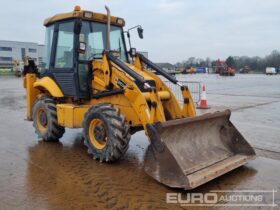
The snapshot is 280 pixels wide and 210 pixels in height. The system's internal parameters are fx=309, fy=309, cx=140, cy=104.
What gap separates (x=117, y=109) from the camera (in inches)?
216

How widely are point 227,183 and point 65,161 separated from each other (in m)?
2.96

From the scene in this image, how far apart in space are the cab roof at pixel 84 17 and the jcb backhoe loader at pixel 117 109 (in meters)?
0.02

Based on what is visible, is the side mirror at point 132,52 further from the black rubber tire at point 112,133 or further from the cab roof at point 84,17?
the black rubber tire at point 112,133

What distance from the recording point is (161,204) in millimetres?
4078

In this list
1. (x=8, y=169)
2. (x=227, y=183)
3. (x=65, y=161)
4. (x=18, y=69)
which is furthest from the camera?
(x=18, y=69)

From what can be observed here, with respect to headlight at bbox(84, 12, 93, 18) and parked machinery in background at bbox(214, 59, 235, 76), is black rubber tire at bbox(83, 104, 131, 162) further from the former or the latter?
parked machinery in background at bbox(214, 59, 235, 76)

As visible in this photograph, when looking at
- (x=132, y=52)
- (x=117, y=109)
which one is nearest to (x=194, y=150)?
(x=117, y=109)

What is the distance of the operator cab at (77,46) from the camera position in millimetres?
6594

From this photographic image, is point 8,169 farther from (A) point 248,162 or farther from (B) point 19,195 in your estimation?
(A) point 248,162

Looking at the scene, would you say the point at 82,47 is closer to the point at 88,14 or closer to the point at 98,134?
the point at 88,14

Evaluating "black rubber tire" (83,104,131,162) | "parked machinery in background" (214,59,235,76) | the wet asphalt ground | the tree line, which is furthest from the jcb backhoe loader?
the tree line

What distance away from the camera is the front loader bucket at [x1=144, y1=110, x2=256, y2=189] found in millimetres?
4473

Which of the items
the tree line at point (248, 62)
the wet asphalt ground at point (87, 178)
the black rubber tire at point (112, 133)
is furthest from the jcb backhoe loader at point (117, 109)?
the tree line at point (248, 62)

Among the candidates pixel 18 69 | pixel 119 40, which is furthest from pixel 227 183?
pixel 18 69
